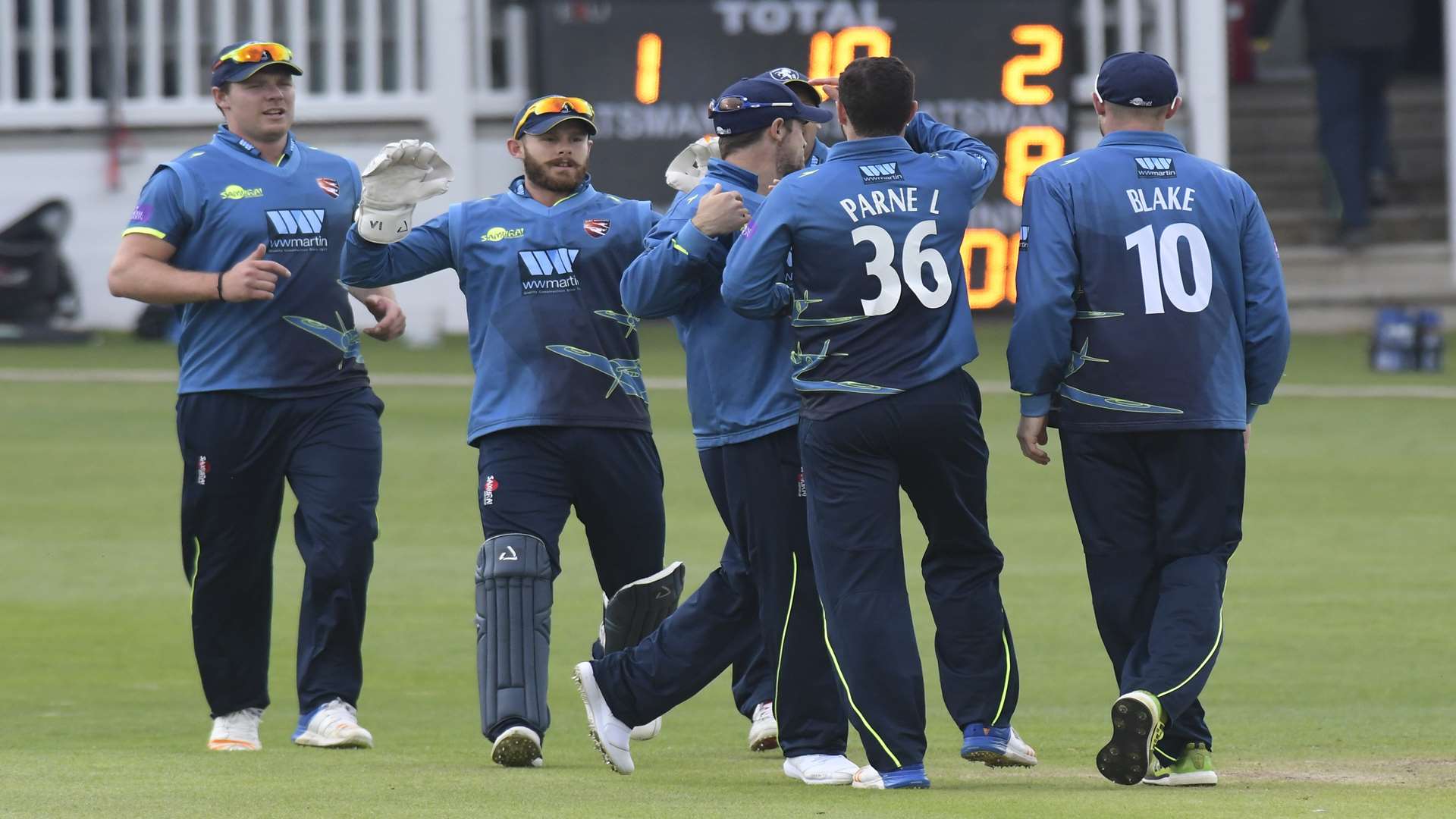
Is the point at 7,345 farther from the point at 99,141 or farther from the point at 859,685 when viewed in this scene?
the point at 859,685

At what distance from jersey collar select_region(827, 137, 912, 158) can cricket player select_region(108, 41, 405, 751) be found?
6.81ft

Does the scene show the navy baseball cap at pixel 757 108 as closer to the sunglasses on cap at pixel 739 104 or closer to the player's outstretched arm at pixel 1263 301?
the sunglasses on cap at pixel 739 104

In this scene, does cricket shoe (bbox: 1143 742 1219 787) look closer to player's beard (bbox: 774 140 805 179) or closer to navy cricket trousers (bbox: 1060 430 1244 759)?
navy cricket trousers (bbox: 1060 430 1244 759)

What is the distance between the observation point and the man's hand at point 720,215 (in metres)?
6.74

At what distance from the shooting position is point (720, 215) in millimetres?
6734

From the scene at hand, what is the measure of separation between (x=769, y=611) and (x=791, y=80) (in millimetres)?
1563

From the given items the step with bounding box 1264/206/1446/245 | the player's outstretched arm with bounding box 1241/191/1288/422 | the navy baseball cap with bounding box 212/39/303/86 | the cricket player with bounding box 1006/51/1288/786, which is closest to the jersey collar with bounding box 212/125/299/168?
A: the navy baseball cap with bounding box 212/39/303/86

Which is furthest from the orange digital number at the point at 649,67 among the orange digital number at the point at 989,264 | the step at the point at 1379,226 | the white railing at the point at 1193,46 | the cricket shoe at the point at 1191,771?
the cricket shoe at the point at 1191,771

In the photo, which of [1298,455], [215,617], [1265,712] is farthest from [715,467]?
[1298,455]

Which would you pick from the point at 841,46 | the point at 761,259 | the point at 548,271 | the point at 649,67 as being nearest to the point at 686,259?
the point at 761,259

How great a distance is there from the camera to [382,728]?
332 inches

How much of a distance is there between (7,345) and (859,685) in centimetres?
1805

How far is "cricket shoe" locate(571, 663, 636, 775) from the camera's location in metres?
7.05

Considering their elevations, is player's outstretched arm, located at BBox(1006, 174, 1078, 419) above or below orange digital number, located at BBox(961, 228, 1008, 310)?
below
